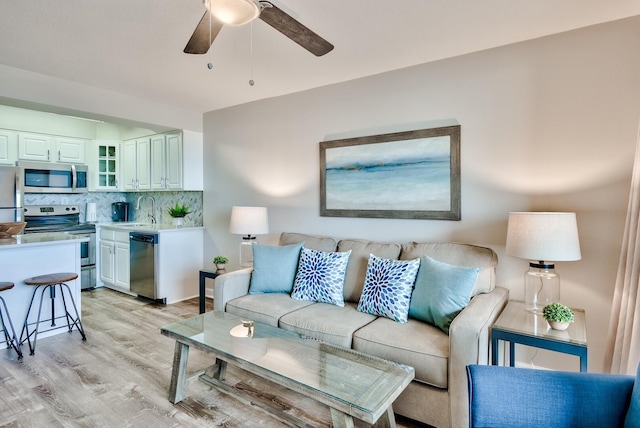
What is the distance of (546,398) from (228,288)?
89.2 inches

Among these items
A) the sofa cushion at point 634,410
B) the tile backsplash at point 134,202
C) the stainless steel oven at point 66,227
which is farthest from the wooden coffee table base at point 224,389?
the stainless steel oven at point 66,227

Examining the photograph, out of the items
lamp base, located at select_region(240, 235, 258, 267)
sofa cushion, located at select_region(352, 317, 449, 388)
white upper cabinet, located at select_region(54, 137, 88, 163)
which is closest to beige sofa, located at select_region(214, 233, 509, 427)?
sofa cushion, located at select_region(352, 317, 449, 388)

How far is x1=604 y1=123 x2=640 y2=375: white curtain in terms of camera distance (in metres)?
1.87

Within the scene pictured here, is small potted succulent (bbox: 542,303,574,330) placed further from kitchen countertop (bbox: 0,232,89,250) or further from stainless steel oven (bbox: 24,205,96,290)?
stainless steel oven (bbox: 24,205,96,290)

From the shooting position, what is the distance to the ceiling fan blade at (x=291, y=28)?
62.9 inches

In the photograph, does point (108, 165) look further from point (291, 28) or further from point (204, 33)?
point (291, 28)

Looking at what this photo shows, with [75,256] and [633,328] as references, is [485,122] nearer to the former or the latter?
[633,328]

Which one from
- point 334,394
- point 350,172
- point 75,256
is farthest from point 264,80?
point 334,394

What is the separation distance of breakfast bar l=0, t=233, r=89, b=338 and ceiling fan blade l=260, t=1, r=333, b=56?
2.94m

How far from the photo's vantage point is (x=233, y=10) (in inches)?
60.7

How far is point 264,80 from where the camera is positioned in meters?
3.28

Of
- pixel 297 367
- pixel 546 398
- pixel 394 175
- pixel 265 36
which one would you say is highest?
pixel 265 36

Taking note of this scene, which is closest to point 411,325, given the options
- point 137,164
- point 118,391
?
point 118,391

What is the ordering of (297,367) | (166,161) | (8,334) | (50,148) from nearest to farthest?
1. (297,367)
2. (8,334)
3. (166,161)
4. (50,148)
